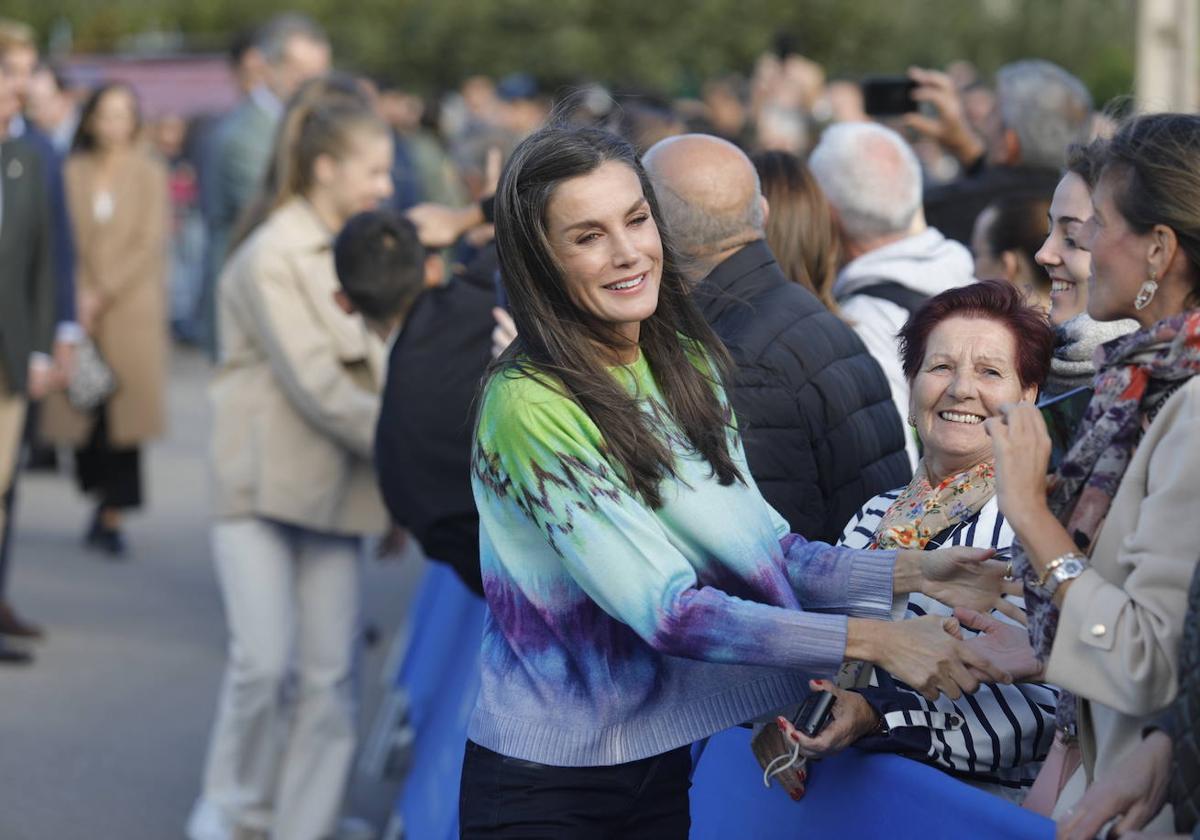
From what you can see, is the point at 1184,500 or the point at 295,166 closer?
the point at 1184,500

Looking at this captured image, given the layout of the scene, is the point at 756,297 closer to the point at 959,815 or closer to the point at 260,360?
the point at 959,815

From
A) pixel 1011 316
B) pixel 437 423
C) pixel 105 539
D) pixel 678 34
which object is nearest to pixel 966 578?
pixel 1011 316

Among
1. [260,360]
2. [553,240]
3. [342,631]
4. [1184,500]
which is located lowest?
[342,631]

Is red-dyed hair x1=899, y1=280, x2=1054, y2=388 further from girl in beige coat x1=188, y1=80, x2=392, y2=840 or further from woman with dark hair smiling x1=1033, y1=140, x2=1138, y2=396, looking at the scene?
girl in beige coat x1=188, y1=80, x2=392, y2=840

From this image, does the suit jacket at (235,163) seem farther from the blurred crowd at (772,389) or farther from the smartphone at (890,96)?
the smartphone at (890,96)

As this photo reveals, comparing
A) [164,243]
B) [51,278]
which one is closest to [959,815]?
[51,278]

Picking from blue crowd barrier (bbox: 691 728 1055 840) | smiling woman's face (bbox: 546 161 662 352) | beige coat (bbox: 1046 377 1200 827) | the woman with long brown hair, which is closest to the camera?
beige coat (bbox: 1046 377 1200 827)

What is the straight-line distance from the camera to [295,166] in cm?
605

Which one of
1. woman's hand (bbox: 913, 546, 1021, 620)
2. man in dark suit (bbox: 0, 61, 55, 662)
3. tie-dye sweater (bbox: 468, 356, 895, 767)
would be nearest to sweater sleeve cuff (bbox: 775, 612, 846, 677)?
tie-dye sweater (bbox: 468, 356, 895, 767)

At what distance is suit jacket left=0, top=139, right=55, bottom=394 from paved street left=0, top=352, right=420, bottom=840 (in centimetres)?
141

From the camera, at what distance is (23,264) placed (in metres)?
8.21

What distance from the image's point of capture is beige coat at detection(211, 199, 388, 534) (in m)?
5.77

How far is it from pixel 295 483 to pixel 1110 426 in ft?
12.2

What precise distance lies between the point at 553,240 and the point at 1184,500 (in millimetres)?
1137
